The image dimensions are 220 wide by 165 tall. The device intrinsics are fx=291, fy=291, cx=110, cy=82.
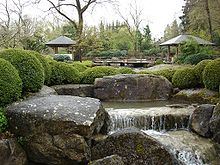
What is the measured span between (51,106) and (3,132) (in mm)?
1146

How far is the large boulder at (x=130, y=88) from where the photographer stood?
11516 millimetres

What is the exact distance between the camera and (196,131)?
7.27 m

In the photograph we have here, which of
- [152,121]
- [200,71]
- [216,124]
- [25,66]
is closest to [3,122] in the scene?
[25,66]

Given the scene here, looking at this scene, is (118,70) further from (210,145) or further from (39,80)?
(210,145)

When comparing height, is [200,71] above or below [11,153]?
above

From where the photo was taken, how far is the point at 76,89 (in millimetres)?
11641

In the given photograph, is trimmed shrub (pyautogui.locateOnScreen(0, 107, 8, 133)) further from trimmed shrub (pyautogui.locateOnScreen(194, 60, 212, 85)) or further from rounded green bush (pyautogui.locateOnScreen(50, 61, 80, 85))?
trimmed shrub (pyautogui.locateOnScreen(194, 60, 212, 85))

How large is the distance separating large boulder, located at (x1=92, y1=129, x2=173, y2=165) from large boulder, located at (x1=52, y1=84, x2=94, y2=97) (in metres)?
5.78

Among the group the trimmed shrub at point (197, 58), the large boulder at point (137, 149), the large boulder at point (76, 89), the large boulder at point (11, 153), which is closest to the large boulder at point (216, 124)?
the large boulder at point (137, 149)

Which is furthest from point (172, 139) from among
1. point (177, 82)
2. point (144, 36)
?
point (144, 36)

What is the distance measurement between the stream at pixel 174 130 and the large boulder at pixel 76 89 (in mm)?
3435

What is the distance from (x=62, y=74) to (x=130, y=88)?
286cm

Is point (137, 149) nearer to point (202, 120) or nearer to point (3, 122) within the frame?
point (202, 120)

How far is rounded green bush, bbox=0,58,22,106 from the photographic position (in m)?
6.77
